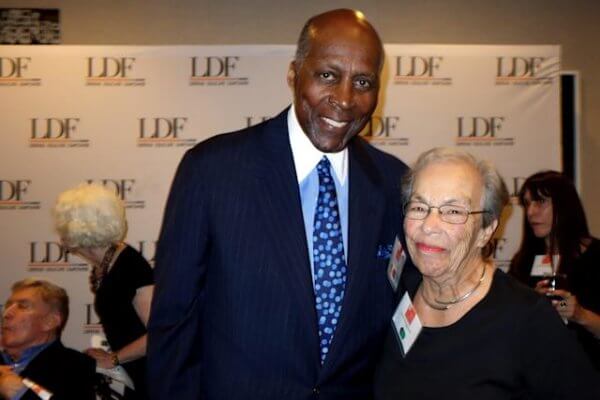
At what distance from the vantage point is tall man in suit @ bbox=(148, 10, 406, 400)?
1.62 metres

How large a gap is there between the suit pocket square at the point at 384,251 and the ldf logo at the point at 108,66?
3.05 m

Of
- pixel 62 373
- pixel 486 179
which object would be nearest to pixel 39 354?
pixel 62 373

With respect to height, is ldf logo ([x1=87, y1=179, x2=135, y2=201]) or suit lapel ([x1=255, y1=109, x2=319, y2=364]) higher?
ldf logo ([x1=87, y1=179, x2=135, y2=201])

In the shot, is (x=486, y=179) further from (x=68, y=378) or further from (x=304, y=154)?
(x=68, y=378)

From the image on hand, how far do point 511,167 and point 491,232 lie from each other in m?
2.90

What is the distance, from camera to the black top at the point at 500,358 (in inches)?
59.7

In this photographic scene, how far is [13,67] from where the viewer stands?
14.2 feet

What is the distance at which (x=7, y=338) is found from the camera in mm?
3057

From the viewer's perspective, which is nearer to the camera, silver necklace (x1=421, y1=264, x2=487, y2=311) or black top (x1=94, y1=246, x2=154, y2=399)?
silver necklace (x1=421, y1=264, x2=487, y2=311)

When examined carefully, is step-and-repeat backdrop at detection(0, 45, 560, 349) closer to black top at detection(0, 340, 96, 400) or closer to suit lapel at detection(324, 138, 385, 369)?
black top at detection(0, 340, 96, 400)

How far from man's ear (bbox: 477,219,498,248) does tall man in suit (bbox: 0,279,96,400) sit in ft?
6.28

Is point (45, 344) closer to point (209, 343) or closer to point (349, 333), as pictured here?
point (209, 343)

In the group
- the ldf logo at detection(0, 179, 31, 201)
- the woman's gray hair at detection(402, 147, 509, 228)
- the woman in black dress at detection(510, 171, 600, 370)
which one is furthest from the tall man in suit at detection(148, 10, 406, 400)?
A: the ldf logo at detection(0, 179, 31, 201)

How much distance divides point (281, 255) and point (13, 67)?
3.45 metres
